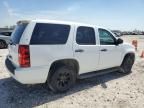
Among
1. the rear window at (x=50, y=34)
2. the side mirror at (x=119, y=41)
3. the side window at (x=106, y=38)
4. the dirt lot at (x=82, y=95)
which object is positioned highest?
the rear window at (x=50, y=34)

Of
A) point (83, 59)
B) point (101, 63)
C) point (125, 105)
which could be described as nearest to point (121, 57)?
point (101, 63)

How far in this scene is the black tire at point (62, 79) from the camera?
5824 millimetres

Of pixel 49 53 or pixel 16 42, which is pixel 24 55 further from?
pixel 49 53

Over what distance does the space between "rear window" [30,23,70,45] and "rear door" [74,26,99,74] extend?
405mm

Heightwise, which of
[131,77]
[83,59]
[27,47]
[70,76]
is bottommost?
[131,77]

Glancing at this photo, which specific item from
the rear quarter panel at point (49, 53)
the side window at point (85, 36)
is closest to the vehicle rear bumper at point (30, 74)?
the rear quarter panel at point (49, 53)

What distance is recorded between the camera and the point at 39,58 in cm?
536

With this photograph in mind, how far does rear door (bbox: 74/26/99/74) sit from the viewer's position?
620 centimetres

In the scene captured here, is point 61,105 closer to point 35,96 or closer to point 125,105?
point 35,96

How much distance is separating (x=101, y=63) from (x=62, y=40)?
6.05 ft

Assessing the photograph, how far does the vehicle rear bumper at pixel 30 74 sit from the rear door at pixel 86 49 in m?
1.11

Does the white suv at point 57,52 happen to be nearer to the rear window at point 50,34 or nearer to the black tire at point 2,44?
the rear window at point 50,34

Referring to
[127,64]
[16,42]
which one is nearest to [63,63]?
[16,42]

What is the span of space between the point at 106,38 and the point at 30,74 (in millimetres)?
3136
